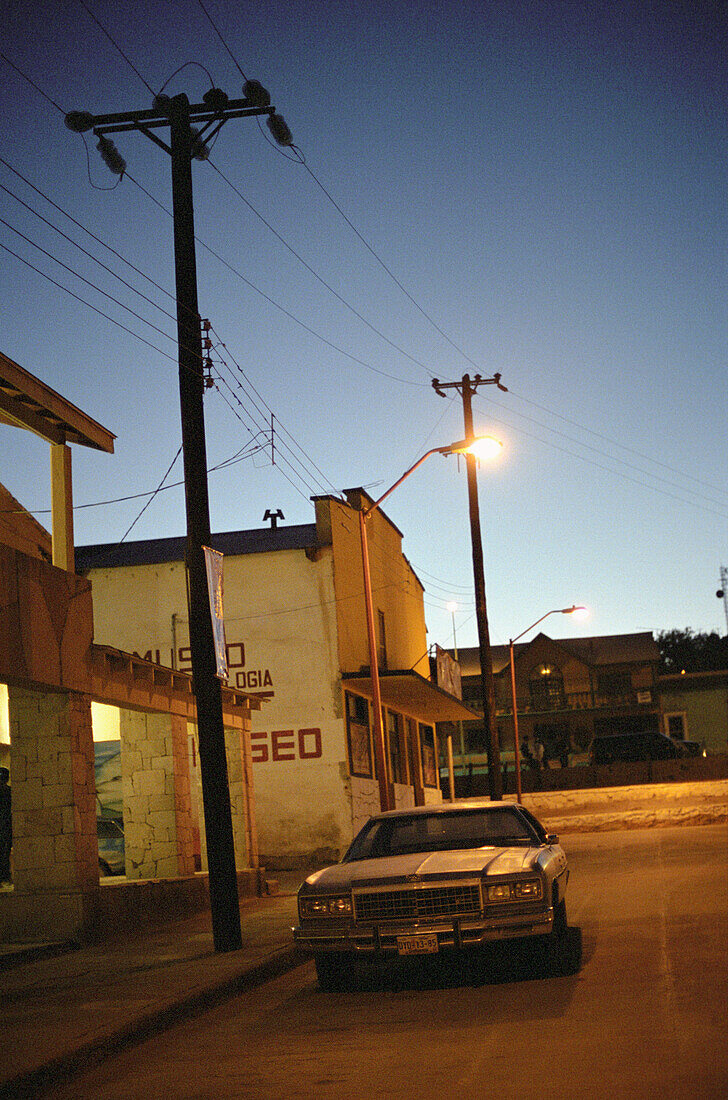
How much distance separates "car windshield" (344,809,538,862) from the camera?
11.2 metres

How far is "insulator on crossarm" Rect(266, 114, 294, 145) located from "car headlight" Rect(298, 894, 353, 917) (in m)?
8.83

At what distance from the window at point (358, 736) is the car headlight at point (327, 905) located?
67.9 ft

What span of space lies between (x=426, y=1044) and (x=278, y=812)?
76.0ft

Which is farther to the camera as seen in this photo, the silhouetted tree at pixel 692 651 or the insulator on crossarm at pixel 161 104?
the silhouetted tree at pixel 692 651

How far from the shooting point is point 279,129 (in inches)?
573

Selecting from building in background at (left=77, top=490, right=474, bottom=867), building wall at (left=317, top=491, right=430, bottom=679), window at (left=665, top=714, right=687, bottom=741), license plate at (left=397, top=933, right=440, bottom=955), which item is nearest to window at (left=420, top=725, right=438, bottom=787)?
building wall at (left=317, top=491, right=430, bottom=679)

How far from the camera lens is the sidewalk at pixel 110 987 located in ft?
25.9

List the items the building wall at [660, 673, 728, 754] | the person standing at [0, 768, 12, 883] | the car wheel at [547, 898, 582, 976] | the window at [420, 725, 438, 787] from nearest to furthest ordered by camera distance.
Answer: the car wheel at [547, 898, 582, 976] < the person standing at [0, 768, 12, 883] < the window at [420, 725, 438, 787] < the building wall at [660, 673, 728, 754]

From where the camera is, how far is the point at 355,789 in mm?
30938

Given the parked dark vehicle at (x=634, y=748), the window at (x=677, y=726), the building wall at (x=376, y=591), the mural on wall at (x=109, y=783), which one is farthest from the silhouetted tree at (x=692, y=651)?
the mural on wall at (x=109, y=783)

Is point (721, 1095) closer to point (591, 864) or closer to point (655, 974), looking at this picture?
point (655, 974)

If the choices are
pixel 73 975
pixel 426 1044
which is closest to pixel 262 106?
pixel 73 975

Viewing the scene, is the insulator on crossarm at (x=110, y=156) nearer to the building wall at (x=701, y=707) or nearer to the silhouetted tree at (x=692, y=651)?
the building wall at (x=701, y=707)

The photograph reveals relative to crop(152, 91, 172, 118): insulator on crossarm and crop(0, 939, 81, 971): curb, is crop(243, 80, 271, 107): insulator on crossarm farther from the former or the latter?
crop(0, 939, 81, 971): curb
